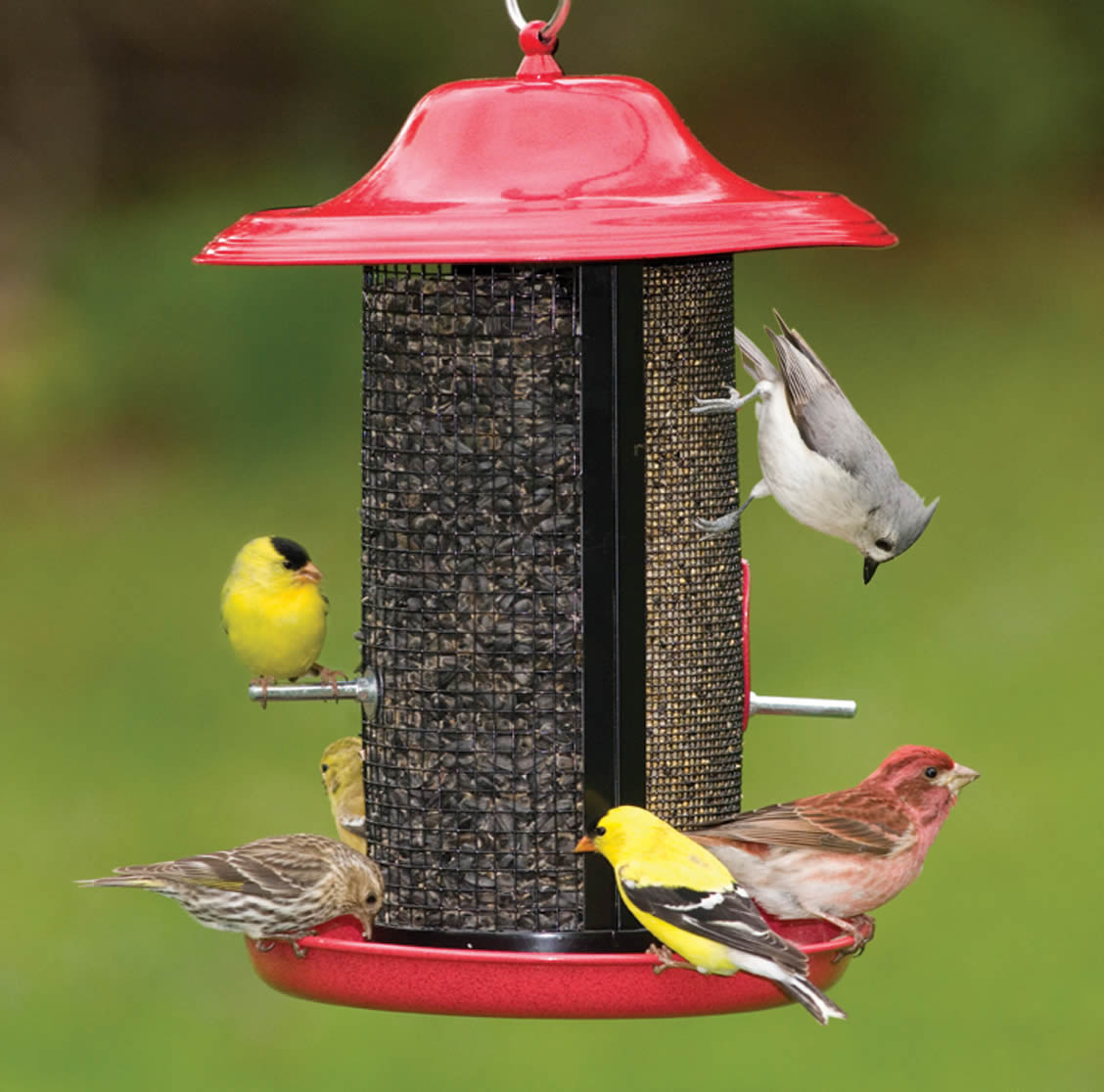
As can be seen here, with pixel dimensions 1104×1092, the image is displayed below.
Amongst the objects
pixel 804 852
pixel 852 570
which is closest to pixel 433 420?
pixel 804 852

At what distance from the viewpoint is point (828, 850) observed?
696cm

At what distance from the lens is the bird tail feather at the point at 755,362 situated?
780cm

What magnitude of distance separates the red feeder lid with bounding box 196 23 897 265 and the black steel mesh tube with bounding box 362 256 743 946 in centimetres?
37

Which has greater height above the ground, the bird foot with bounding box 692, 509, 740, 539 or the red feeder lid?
the red feeder lid

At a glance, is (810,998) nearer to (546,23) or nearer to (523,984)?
(523,984)

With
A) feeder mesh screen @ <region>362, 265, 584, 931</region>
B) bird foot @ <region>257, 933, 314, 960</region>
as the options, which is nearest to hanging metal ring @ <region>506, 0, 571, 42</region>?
feeder mesh screen @ <region>362, 265, 584, 931</region>

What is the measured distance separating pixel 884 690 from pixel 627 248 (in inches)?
→ 479

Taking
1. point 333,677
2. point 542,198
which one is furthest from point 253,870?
point 542,198

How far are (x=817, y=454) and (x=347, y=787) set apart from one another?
1875 mm

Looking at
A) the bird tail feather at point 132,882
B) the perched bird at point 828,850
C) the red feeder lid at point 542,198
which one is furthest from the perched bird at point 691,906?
the red feeder lid at point 542,198

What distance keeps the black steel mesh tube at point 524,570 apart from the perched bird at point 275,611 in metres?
1.15

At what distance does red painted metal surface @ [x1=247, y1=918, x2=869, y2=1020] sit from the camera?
6.17m

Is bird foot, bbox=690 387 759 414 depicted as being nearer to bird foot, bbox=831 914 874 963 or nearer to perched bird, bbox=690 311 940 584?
perched bird, bbox=690 311 940 584

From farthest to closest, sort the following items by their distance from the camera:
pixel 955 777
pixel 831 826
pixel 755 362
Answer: pixel 755 362, pixel 955 777, pixel 831 826
